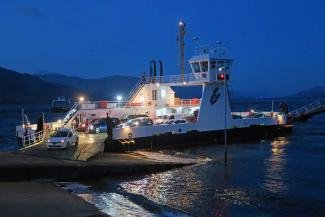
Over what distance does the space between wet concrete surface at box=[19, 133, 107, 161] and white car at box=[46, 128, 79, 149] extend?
387 millimetres

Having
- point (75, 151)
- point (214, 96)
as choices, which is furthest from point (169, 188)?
point (214, 96)

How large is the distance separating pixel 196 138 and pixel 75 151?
1573 centimetres

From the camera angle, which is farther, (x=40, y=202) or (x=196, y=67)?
(x=196, y=67)

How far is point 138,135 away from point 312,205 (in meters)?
22.2

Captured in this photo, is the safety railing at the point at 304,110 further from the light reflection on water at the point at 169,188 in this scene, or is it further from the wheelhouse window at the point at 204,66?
the light reflection on water at the point at 169,188

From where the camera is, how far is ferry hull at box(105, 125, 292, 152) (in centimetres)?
4322

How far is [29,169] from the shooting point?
28969 millimetres

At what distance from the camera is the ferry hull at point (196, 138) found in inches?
1702

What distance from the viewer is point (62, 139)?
37969 mm

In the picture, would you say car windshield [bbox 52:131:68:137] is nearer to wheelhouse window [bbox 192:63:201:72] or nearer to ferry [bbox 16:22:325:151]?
ferry [bbox 16:22:325:151]

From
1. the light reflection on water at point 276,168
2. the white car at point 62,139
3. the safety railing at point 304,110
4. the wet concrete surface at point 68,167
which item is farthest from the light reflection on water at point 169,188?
the safety railing at point 304,110

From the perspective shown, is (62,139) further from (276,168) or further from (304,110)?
(304,110)

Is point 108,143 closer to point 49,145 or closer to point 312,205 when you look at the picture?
point 49,145

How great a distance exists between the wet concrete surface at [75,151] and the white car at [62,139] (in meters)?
0.39
